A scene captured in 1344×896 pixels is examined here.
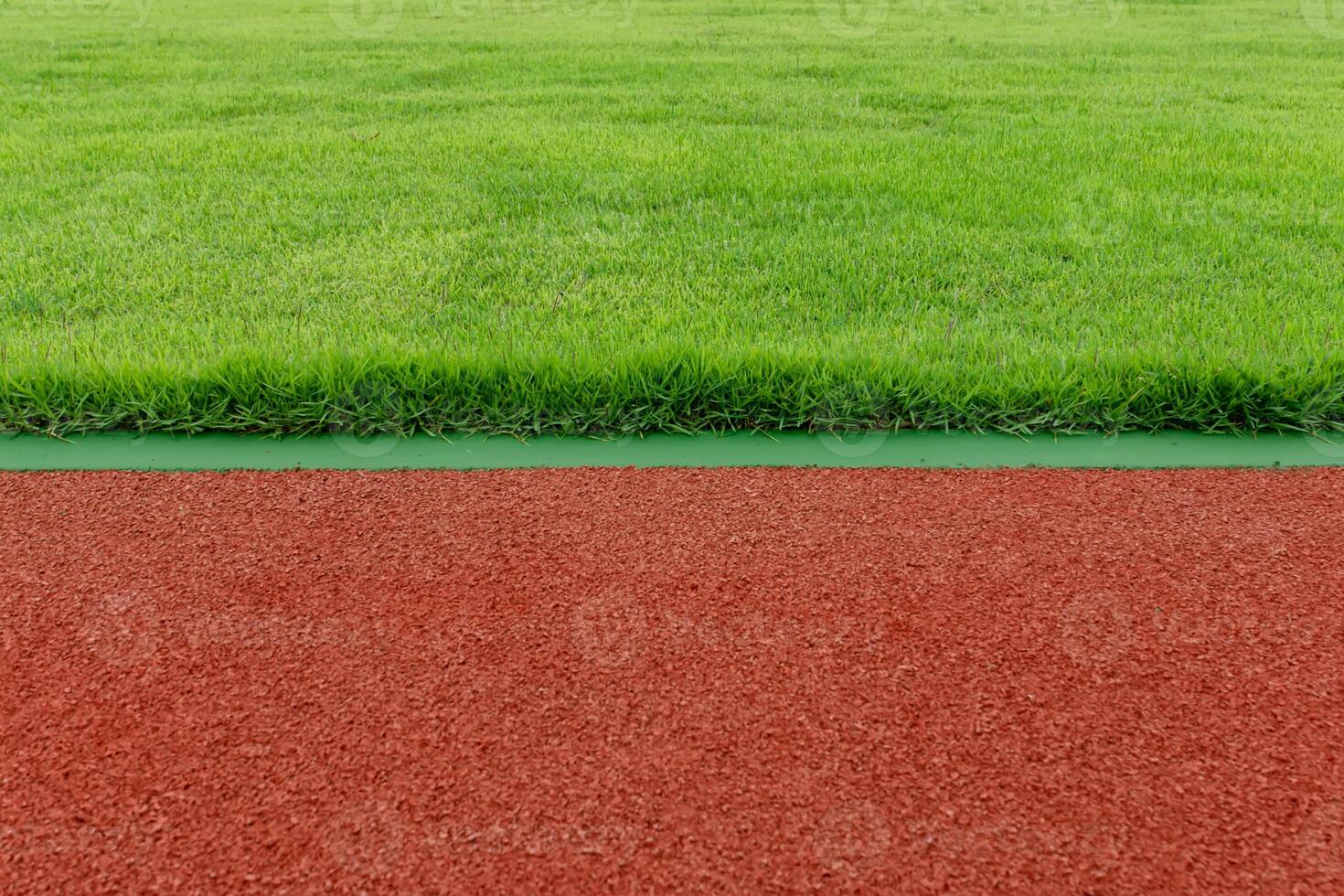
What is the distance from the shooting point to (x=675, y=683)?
6.65 feet

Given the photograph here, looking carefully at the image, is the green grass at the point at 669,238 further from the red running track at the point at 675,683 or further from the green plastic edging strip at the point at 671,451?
the red running track at the point at 675,683

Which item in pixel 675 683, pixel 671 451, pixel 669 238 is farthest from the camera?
pixel 669 238

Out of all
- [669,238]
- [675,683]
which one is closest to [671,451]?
[675,683]

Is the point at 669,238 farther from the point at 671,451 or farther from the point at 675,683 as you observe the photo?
the point at 675,683

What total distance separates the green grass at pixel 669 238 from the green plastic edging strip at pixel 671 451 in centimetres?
8

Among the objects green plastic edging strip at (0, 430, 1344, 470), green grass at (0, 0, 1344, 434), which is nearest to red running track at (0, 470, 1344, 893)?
green plastic edging strip at (0, 430, 1344, 470)

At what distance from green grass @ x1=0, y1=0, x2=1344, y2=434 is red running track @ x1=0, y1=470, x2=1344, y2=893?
19.1 inches

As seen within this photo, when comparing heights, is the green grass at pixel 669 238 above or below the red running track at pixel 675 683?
above

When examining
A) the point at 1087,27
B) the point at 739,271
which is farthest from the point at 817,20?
the point at 739,271

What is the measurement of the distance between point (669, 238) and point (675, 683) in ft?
10.1

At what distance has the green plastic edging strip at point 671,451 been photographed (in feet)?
9.81

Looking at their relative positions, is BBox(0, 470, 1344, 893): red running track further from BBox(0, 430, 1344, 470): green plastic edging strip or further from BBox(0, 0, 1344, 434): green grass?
BBox(0, 0, 1344, 434): green grass

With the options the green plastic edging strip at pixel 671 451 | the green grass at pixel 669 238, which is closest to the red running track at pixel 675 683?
the green plastic edging strip at pixel 671 451

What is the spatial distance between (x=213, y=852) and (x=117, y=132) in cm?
629
